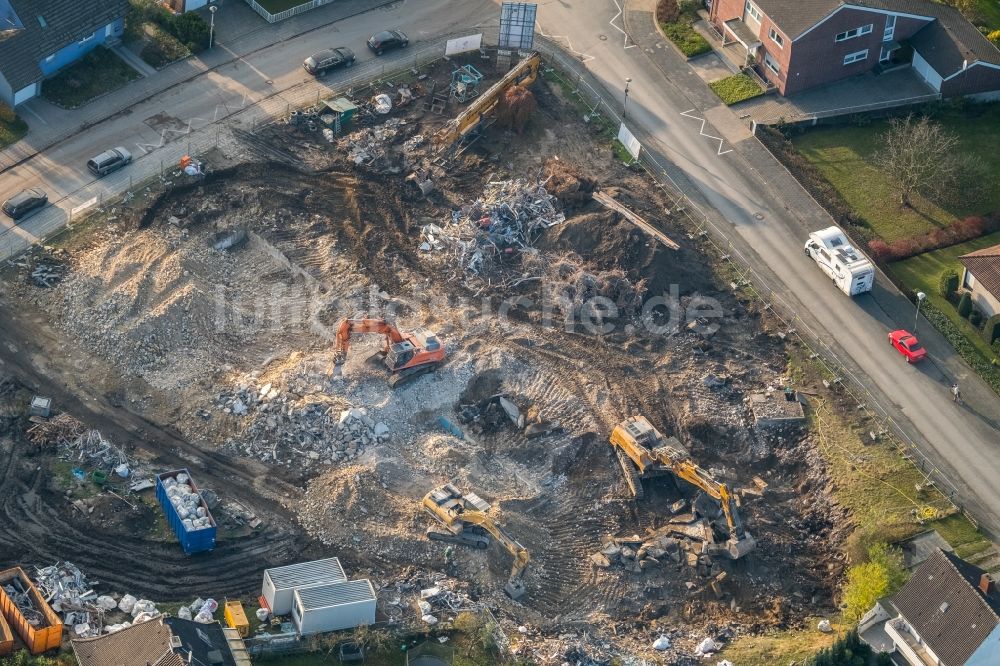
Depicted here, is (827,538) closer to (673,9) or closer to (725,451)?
(725,451)

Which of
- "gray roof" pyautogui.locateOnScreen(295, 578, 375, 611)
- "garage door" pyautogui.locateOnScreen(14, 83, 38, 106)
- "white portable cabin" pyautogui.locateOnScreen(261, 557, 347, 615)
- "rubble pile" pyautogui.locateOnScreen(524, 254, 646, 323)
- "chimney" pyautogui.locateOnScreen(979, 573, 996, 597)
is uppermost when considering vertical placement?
"chimney" pyautogui.locateOnScreen(979, 573, 996, 597)

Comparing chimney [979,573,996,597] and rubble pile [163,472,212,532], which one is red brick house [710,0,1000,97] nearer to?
chimney [979,573,996,597]

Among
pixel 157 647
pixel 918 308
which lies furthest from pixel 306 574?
pixel 918 308

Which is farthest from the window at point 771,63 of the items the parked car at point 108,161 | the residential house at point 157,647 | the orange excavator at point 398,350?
the residential house at point 157,647

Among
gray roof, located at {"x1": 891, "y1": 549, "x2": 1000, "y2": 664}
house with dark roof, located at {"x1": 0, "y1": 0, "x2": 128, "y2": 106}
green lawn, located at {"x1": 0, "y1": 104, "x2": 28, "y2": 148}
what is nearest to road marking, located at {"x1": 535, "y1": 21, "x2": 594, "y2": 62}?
house with dark roof, located at {"x1": 0, "y1": 0, "x2": 128, "y2": 106}

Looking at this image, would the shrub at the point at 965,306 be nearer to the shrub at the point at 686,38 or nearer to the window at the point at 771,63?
the window at the point at 771,63

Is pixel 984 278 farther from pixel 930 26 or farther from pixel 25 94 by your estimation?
pixel 25 94
